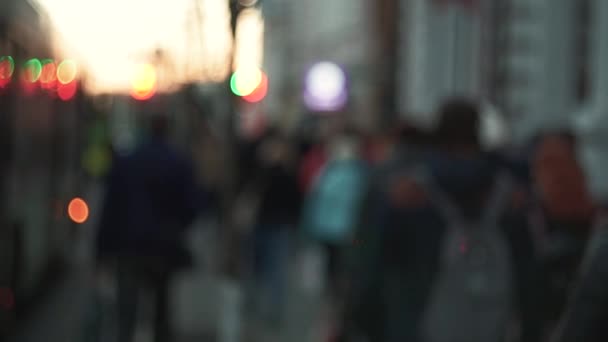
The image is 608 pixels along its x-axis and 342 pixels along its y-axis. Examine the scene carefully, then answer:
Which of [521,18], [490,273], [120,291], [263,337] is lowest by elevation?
[263,337]

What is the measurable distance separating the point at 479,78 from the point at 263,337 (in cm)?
1338

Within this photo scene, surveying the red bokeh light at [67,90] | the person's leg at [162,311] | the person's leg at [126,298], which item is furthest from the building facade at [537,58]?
the person's leg at [126,298]

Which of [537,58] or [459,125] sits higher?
[537,58]

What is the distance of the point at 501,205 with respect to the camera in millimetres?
5691

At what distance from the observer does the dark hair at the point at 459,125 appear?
5.73m

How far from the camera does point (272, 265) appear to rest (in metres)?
13.4

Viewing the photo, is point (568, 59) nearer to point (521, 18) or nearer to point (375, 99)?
point (521, 18)

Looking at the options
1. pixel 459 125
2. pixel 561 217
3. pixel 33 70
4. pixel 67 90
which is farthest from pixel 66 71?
pixel 459 125

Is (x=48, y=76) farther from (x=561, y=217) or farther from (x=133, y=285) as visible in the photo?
(x=561, y=217)

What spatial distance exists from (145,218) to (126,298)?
518 millimetres

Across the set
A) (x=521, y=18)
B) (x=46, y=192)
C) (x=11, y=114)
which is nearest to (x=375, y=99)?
(x=521, y=18)

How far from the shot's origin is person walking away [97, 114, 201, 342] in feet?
31.1

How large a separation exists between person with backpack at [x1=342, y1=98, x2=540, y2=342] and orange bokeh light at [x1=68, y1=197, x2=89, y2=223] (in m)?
13.4

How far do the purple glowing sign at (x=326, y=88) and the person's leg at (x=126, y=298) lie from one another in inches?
854
